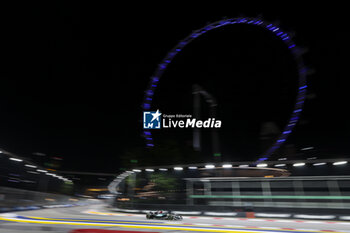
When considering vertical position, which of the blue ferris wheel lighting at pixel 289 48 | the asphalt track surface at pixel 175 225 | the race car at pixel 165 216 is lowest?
the asphalt track surface at pixel 175 225

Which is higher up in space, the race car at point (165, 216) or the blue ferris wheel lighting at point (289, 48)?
the blue ferris wheel lighting at point (289, 48)

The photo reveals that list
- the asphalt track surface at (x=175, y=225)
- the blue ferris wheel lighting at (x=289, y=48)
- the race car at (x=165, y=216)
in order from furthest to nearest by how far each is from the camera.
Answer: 1. the blue ferris wheel lighting at (x=289, y=48)
2. the race car at (x=165, y=216)
3. the asphalt track surface at (x=175, y=225)

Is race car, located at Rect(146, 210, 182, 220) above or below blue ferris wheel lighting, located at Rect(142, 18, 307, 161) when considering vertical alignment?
below

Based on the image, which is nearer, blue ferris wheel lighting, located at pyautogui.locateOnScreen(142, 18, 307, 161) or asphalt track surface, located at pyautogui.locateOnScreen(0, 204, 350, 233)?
asphalt track surface, located at pyautogui.locateOnScreen(0, 204, 350, 233)

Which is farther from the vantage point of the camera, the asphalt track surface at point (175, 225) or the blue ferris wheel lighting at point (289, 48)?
the blue ferris wheel lighting at point (289, 48)

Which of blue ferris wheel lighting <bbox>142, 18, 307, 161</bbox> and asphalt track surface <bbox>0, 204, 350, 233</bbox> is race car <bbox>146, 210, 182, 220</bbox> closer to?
asphalt track surface <bbox>0, 204, 350, 233</bbox>

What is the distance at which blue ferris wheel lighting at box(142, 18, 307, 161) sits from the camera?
29.5 metres

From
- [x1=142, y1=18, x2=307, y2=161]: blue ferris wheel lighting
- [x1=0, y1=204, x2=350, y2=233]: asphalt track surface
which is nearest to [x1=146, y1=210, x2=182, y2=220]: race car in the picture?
[x1=0, y1=204, x2=350, y2=233]: asphalt track surface

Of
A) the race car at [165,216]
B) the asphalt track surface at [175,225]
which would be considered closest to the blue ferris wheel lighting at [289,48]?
the asphalt track surface at [175,225]

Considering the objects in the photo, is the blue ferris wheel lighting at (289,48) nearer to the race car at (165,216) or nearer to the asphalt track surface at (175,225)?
the asphalt track surface at (175,225)

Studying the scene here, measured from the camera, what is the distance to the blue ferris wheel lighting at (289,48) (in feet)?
96.8

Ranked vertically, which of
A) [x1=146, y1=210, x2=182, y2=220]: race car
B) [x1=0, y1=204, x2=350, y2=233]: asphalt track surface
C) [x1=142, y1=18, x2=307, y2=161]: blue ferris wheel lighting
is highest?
[x1=142, y1=18, x2=307, y2=161]: blue ferris wheel lighting

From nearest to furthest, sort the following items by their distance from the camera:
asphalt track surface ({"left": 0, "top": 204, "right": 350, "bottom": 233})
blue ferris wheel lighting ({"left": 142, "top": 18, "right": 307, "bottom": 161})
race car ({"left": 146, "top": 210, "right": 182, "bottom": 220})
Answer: asphalt track surface ({"left": 0, "top": 204, "right": 350, "bottom": 233}) < race car ({"left": 146, "top": 210, "right": 182, "bottom": 220}) < blue ferris wheel lighting ({"left": 142, "top": 18, "right": 307, "bottom": 161})

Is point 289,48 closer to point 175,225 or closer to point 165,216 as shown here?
point 165,216
